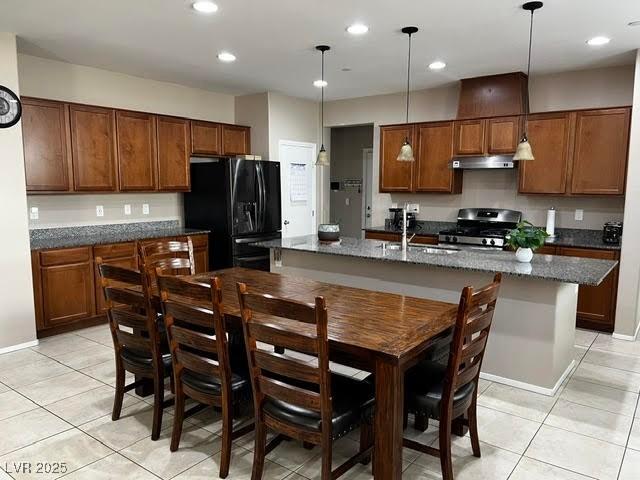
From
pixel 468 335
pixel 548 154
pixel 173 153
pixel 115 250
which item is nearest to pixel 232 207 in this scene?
pixel 173 153

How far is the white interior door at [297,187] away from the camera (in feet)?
21.1

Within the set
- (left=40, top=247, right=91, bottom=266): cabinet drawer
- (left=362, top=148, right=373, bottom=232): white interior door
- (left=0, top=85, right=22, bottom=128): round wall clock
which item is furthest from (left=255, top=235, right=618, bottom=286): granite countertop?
(left=362, top=148, right=373, bottom=232): white interior door

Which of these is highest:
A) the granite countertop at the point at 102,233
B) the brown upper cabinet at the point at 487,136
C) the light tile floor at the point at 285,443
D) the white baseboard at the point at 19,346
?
the brown upper cabinet at the point at 487,136

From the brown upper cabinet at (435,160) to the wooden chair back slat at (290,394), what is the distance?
419 centimetres

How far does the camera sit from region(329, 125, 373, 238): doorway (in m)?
7.88

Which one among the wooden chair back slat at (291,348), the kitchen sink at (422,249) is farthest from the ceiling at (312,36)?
the wooden chair back slat at (291,348)

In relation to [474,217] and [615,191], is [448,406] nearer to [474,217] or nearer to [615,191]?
[615,191]

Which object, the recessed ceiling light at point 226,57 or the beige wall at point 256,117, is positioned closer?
the recessed ceiling light at point 226,57

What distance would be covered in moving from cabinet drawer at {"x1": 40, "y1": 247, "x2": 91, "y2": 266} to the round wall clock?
114 centimetres

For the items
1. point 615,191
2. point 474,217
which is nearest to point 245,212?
point 474,217

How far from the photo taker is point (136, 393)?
3.05 m

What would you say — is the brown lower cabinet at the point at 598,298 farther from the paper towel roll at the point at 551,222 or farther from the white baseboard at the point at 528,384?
the white baseboard at the point at 528,384

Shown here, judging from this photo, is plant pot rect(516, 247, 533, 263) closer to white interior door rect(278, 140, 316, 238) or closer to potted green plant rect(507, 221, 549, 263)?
potted green plant rect(507, 221, 549, 263)

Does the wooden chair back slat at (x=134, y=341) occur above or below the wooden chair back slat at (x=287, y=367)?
below
